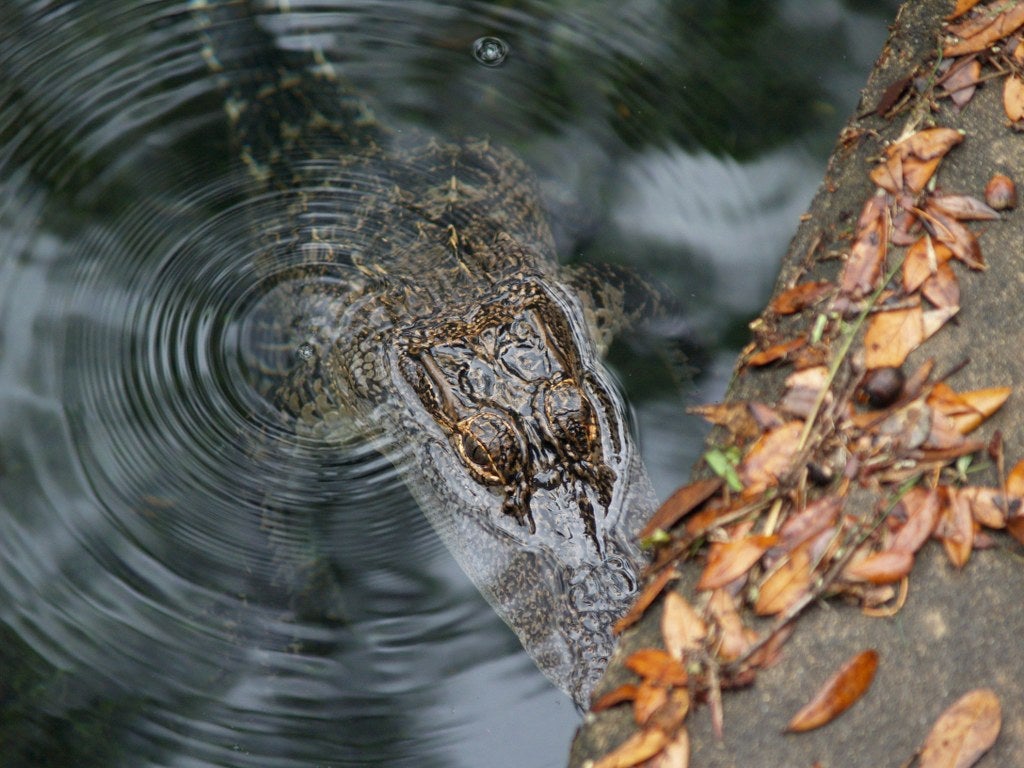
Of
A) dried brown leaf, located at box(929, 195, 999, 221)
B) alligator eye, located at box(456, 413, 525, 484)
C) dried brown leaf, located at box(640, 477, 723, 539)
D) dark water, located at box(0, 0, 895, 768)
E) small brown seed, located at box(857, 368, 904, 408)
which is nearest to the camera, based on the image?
small brown seed, located at box(857, 368, 904, 408)

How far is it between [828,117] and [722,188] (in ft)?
2.66

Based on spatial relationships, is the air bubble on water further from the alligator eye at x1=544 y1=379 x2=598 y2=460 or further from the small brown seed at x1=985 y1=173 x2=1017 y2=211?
the small brown seed at x1=985 y1=173 x2=1017 y2=211

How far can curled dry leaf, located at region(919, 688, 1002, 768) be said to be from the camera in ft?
7.25

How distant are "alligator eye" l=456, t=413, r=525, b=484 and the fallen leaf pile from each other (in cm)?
89

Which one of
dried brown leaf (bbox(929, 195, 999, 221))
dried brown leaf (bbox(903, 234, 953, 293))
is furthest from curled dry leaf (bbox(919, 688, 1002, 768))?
dried brown leaf (bbox(929, 195, 999, 221))

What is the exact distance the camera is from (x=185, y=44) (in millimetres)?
5094

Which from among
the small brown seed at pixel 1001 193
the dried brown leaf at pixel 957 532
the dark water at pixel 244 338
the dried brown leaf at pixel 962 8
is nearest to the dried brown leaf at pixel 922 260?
the small brown seed at pixel 1001 193

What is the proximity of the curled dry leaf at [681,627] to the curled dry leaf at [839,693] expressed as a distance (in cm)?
31

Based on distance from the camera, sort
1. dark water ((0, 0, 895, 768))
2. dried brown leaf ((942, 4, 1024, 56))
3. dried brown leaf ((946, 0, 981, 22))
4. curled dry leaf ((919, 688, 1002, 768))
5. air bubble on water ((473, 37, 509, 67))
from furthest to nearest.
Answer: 1. air bubble on water ((473, 37, 509, 67))
2. dark water ((0, 0, 895, 768))
3. dried brown leaf ((946, 0, 981, 22))
4. dried brown leaf ((942, 4, 1024, 56))
5. curled dry leaf ((919, 688, 1002, 768))

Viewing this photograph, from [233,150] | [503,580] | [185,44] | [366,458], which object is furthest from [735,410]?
[185,44]

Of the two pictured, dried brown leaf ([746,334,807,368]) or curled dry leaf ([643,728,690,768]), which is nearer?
curled dry leaf ([643,728,690,768])

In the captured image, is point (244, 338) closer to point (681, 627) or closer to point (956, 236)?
point (681, 627)

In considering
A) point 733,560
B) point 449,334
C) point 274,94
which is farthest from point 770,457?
point 274,94

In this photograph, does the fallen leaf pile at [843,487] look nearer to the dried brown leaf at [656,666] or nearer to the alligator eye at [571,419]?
the dried brown leaf at [656,666]
